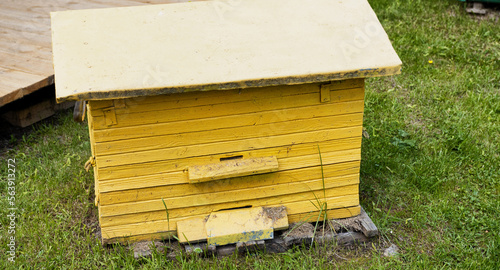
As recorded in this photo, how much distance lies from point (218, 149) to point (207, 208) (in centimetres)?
Answer: 42

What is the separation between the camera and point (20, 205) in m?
3.76

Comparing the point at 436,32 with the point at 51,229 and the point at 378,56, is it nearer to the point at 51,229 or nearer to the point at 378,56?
the point at 378,56

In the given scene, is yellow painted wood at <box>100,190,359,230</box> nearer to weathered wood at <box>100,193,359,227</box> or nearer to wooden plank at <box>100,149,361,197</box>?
weathered wood at <box>100,193,359,227</box>

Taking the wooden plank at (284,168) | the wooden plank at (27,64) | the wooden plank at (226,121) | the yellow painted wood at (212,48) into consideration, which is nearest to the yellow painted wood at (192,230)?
the wooden plank at (284,168)

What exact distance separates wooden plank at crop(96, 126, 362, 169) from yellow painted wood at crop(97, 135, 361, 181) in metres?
0.02

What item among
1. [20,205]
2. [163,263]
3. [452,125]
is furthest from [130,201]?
[452,125]

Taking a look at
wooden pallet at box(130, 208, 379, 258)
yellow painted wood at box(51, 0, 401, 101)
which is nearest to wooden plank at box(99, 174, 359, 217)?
wooden pallet at box(130, 208, 379, 258)

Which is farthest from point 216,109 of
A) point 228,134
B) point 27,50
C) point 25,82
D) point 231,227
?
point 27,50

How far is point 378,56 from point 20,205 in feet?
8.93

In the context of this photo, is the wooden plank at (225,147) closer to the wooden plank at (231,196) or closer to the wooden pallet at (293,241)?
the wooden plank at (231,196)

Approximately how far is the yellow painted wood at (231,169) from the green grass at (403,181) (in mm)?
544

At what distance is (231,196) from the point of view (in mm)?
3275

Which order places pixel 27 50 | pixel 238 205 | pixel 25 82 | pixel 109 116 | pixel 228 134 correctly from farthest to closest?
pixel 27 50 → pixel 25 82 → pixel 238 205 → pixel 228 134 → pixel 109 116

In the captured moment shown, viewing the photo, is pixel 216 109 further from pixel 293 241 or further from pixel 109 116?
pixel 293 241
